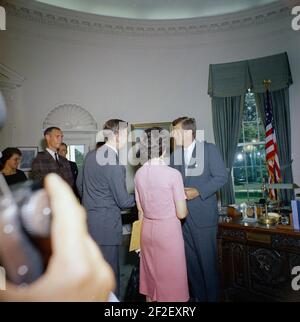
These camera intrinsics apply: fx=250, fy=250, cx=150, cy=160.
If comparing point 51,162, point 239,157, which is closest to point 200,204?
point 51,162

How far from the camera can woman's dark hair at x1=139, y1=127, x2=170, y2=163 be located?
0.97 m

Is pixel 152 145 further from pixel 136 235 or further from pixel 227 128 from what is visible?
pixel 227 128

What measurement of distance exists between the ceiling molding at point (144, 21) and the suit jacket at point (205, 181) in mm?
2070

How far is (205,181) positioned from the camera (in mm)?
1148

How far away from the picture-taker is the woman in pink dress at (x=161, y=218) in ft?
3.10

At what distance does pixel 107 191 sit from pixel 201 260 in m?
0.57

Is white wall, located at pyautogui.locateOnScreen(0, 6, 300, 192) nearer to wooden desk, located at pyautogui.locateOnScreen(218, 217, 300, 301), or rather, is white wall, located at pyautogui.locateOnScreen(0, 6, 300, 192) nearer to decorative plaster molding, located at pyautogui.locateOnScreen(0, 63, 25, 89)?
Result: decorative plaster molding, located at pyautogui.locateOnScreen(0, 63, 25, 89)

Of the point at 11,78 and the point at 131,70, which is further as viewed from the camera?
the point at 131,70

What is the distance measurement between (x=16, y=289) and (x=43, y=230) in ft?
0.46

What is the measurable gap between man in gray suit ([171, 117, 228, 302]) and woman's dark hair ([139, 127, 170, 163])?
0.20m

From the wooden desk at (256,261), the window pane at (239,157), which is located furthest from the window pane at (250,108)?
the wooden desk at (256,261)

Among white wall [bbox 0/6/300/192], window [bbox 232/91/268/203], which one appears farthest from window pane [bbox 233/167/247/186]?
white wall [bbox 0/6/300/192]
